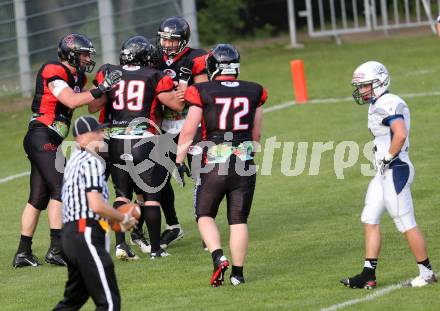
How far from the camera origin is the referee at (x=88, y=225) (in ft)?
27.3

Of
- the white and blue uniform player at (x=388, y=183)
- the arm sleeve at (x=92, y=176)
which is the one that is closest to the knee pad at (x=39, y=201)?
the white and blue uniform player at (x=388, y=183)

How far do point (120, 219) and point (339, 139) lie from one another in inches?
390

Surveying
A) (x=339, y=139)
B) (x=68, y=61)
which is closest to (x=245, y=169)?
(x=68, y=61)

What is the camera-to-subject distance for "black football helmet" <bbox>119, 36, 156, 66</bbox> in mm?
11602

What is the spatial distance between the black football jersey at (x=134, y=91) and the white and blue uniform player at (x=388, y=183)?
234cm

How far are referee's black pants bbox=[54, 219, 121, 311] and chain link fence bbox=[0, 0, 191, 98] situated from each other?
1414 cm

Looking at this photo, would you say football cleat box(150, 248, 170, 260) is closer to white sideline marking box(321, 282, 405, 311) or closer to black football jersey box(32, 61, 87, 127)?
black football jersey box(32, 61, 87, 127)

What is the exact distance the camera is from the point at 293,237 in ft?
41.1

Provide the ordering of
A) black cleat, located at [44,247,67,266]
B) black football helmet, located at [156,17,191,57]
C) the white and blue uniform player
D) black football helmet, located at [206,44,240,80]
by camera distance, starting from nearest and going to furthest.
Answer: the white and blue uniform player, black football helmet, located at [206,44,240,80], black cleat, located at [44,247,67,266], black football helmet, located at [156,17,191,57]

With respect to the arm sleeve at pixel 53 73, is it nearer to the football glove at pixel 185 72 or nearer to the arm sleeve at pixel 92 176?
the football glove at pixel 185 72

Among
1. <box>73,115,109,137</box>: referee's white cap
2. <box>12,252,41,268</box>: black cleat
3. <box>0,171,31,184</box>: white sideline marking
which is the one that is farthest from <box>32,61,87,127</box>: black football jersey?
<box>0,171,31,184</box>: white sideline marking

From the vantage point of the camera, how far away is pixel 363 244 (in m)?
11.8

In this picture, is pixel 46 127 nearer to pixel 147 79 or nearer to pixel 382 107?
pixel 147 79

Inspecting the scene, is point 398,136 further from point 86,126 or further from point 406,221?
point 86,126
